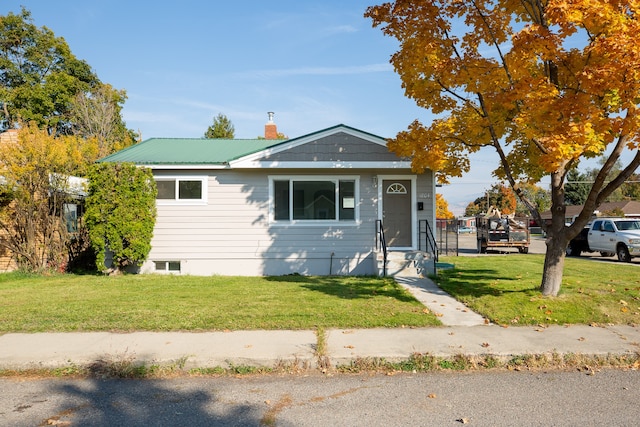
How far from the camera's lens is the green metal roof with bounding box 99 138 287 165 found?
1216 centimetres

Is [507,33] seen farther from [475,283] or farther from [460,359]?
[460,359]

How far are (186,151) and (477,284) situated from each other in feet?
29.6

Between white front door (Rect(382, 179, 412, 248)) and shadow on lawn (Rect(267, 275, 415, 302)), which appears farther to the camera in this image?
white front door (Rect(382, 179, 412, 248))

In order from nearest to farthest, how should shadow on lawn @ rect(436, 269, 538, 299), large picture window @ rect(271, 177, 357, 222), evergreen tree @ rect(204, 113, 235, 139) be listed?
1. shadow on lawn @ rect(436, 269, 538, 299)
2. large picture window @ rect(271, 177, 357, 222)
3. evergreen tree @ rect(204, 113, 235, 139)

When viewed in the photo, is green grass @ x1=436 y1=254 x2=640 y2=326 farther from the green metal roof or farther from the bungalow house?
the green metal roof

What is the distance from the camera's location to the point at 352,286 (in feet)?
32.4

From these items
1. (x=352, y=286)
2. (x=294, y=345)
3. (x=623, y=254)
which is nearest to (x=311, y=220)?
(x=352, y=286)

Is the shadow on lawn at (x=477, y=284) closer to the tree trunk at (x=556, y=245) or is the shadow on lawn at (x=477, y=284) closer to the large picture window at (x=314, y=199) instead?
the tree trunk at (x=556, y=245)

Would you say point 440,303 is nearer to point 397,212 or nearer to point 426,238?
point 426,238

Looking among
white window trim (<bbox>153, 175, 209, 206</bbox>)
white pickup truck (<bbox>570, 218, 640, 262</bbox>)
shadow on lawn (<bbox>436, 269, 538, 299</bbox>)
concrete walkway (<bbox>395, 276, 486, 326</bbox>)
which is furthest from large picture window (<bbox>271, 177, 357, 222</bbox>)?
white pickup truck (<bbox>570, 218, 640, 262</bbox>)

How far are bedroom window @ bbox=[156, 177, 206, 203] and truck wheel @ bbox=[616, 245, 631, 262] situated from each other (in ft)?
52.0

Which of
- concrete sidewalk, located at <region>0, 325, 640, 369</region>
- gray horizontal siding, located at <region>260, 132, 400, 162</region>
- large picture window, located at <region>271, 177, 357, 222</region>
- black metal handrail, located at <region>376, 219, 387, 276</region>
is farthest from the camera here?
large picture window, located at <region>271, 177, 357, 222</region>

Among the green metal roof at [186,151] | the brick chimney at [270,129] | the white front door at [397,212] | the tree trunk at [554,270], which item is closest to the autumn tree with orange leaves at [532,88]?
the tree trunk at [554,270]

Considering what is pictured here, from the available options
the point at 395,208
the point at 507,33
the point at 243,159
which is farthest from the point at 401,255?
the point at 507,33
